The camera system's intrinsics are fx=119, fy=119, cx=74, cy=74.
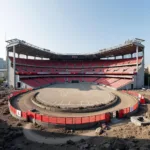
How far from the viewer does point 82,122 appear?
48.0 feet

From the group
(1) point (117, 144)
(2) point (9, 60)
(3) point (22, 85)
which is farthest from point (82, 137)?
(2) point (9, 60)

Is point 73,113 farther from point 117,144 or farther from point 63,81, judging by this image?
point 63,81

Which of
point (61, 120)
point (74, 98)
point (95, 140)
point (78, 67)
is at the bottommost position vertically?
point (74, 98)

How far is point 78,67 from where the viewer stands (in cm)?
6894

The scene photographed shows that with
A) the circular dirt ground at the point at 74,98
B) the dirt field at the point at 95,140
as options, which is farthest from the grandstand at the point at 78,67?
the dirt field at the point at 95,140

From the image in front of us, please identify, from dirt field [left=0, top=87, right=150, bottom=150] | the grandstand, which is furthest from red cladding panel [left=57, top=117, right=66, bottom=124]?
the grandstand

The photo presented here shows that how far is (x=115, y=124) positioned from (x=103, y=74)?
43.9 m

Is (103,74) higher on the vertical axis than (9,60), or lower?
lower

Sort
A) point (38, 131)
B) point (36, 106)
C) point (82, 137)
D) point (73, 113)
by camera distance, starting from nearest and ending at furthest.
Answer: point (82, 137), point (38, 131), point (73, 113), point (36, 106)

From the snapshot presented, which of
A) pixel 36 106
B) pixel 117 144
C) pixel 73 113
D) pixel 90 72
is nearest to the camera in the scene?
pixel 117 144

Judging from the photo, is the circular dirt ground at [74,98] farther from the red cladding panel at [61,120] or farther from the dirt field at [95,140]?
the dirt field at [95,140]

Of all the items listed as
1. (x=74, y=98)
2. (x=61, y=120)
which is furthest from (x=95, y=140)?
(x=74, y=98)

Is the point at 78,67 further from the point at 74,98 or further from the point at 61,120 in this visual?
the point at 61,120

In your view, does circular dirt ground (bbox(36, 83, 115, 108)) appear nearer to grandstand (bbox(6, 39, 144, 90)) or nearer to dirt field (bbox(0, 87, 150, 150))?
dirt field (bbox(0, 87, 150, 150))
